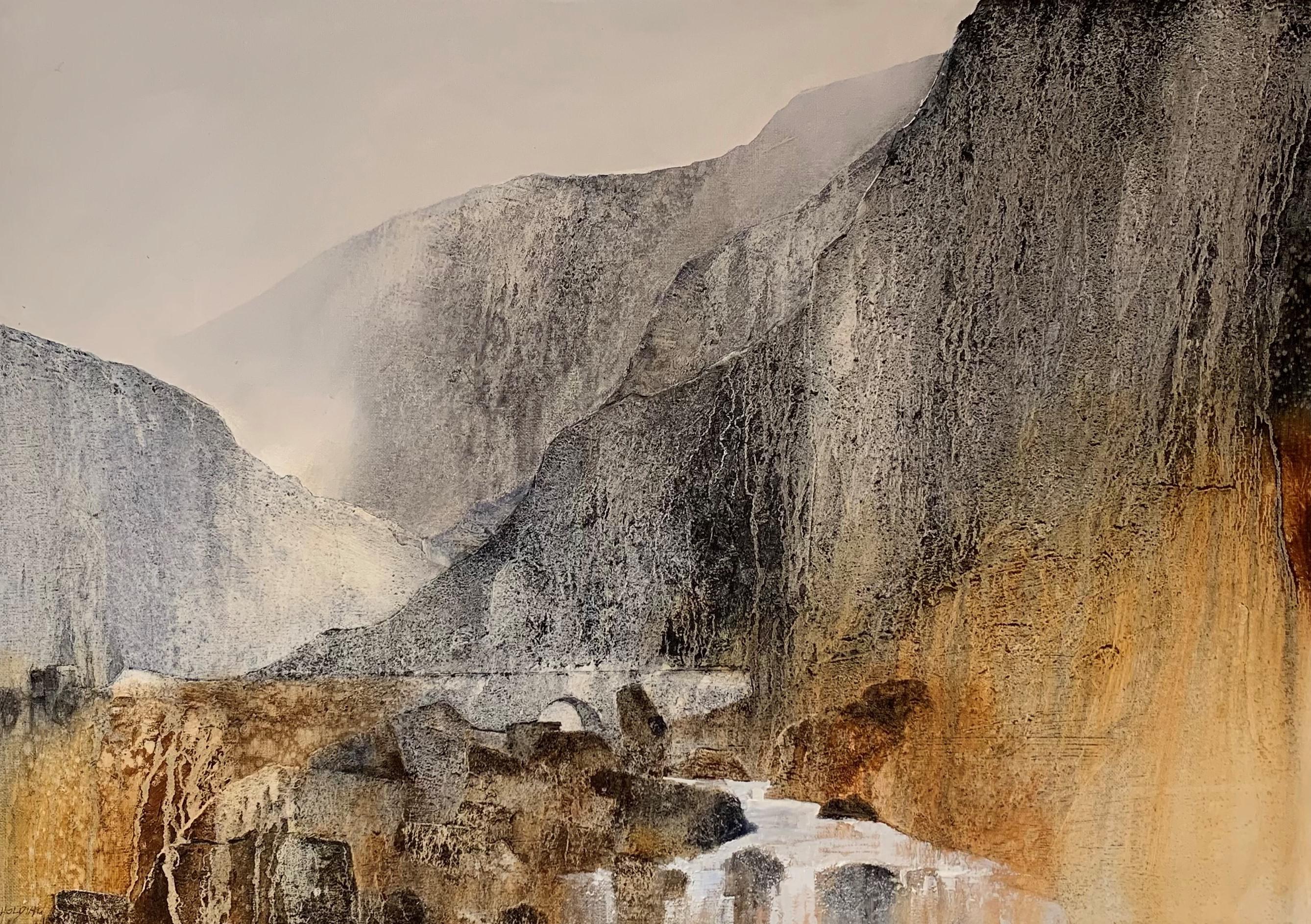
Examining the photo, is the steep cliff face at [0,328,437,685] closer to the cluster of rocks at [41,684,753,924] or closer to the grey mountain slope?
the grey mountain slope

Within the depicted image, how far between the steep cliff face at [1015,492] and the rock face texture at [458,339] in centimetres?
7

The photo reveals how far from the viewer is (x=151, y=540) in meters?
1.71

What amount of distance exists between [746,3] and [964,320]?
66cm

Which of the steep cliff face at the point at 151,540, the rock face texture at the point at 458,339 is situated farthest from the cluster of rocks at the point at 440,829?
the rock face texture at the point at 458,339

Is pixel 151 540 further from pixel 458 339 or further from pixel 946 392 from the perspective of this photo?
pixel 946 392

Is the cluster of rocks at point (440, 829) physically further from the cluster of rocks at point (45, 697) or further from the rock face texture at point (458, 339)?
the rock face texture at point (458, 339)

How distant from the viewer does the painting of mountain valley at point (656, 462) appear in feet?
5.18

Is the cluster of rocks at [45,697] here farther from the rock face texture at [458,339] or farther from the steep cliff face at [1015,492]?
the rock face texture at [458,339]

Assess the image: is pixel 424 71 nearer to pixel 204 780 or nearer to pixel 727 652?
pixel 727 652

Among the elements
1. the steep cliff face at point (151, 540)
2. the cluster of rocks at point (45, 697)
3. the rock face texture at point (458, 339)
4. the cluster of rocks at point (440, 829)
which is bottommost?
the cluster of rocks at point (440, 829)

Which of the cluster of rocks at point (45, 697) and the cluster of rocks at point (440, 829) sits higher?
the cluster of rocks at point (45, 697)

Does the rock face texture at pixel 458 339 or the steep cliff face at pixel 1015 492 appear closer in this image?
the steep cliff face at pixel 1015 492

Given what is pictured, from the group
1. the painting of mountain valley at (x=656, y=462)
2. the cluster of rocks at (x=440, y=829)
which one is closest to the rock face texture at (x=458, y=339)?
the painting of mountain valley at (x=656, y=462)

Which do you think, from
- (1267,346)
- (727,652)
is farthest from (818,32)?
(727,652)
